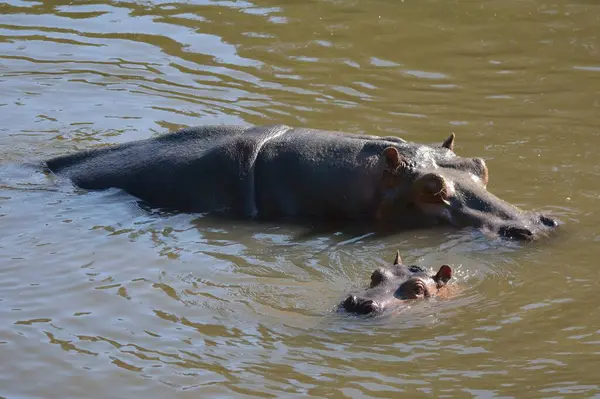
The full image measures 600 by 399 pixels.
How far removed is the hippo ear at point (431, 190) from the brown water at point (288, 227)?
234 millimetres

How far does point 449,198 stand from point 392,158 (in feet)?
1.52

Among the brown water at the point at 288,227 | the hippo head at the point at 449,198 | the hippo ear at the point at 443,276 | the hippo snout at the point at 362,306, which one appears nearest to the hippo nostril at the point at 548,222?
the hippo head at the point at 449,198

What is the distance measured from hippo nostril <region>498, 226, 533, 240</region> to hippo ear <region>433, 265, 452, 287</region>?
0.92m

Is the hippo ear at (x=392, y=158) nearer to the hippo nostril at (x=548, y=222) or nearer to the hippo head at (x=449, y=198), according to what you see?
the hippo head at (x=449, y=198)

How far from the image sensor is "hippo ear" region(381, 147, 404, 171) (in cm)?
757

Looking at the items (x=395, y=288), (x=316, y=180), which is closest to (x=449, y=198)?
(x=316, y=180)

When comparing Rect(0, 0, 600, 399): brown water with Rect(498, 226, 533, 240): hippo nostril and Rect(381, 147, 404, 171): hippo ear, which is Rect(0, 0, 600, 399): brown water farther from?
Rect(381, 147, 404, 171): hippo ear

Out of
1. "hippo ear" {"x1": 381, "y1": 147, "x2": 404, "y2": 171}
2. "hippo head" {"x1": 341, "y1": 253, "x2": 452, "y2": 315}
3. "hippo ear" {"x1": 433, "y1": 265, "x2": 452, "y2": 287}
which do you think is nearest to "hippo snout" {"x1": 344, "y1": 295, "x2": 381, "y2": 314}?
"hippo head" {"x1": 341, "y1": 253, "x2": 452, "y2": 315}

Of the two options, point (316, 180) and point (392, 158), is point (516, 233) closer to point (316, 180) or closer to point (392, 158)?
point (392, 158)

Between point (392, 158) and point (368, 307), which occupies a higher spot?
point (392, 158)

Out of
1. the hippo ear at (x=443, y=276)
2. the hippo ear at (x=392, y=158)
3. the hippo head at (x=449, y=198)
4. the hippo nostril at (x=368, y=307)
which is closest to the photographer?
the hippo nostril at (x=368, y=307)

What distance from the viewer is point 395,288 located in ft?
20.7

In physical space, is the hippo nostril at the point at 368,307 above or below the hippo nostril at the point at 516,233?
below

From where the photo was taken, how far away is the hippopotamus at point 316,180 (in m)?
7.58
